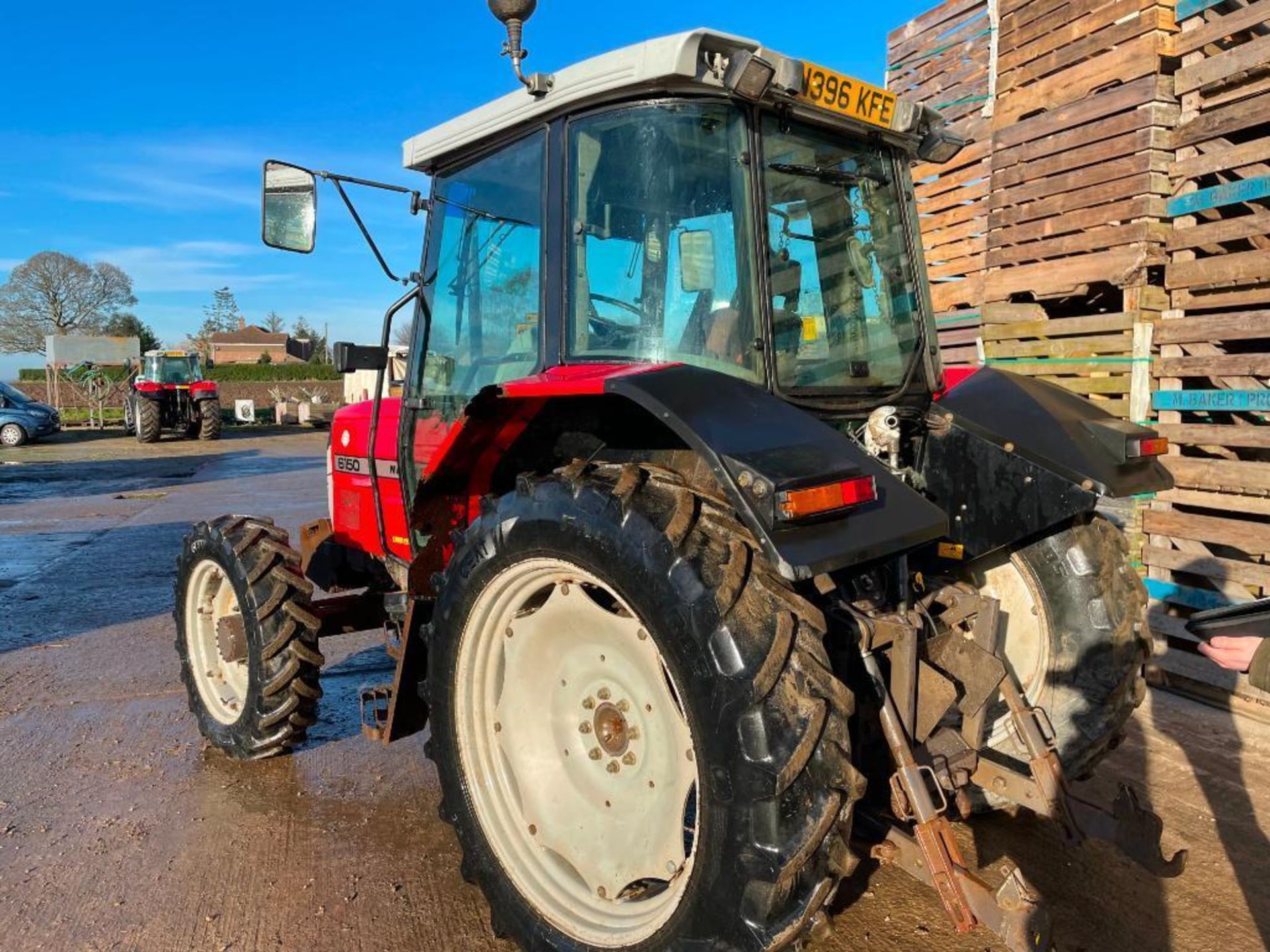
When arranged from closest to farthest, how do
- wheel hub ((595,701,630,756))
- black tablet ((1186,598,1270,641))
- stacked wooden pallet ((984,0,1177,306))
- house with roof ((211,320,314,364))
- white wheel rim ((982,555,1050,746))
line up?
1. black tablet ((1186,598,1270,641))
2. wheel hub ((595,701,630,756))
3. white wheel rim ((982,555,1050,746))
4. stacked wooden pallet ((984,0,1177,306))
5. house with roof ((211,320,314,364))

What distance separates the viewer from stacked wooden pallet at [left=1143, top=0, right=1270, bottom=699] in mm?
4594

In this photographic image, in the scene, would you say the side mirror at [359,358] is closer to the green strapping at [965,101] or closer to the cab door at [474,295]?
the cab door at [474,295]

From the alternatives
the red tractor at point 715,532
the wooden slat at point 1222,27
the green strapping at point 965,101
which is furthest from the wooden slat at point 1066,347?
the red tractor at point 715,532

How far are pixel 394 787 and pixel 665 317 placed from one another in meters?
2.23

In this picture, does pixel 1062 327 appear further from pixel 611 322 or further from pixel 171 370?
pixel 171 370

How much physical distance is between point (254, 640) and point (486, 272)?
1699 mm

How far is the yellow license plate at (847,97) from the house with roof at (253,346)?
68.9m

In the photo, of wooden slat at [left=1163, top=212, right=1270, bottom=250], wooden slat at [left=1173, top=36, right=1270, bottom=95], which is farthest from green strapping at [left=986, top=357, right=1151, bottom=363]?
wooden slat at [left=1173, top=36, right=1270, bottom=95]

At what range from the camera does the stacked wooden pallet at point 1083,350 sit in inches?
206

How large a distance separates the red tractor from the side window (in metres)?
0.02

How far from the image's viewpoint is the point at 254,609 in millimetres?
3424

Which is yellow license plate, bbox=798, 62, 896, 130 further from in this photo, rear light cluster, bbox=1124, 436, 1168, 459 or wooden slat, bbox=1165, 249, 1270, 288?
wooden slat, bbox=1165, 249, 1270, 288

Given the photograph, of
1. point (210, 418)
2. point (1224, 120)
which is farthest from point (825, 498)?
point (210, 418)

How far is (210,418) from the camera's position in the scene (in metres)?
23.8
